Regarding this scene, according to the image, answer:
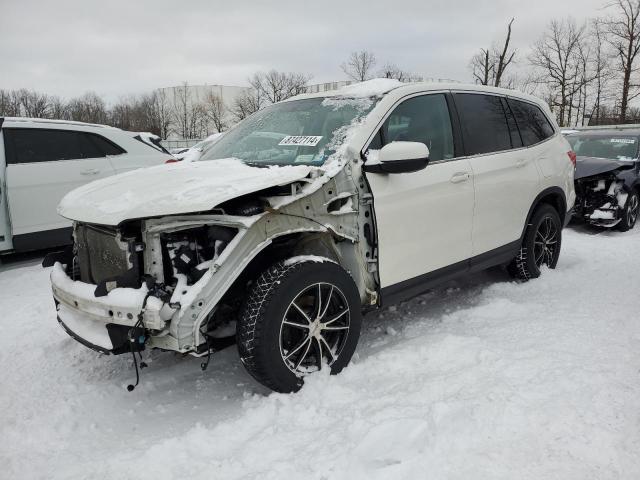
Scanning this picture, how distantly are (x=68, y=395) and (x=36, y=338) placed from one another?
3.54 ft

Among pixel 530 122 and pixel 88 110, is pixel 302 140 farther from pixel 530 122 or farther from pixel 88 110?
pixel 88 110

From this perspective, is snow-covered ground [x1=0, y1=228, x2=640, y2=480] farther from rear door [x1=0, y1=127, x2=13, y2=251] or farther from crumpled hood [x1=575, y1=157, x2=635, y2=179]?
crumpled hood [x1=575, y1=157, x2=635, y2=179]

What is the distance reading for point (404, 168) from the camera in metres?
3.10

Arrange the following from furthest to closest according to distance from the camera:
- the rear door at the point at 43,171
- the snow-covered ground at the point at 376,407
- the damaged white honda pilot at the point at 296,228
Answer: the rear door at the point at 43,171, the damaged white honda pilot at the point at 296,228, the snow-covered ground at the point at 376,407

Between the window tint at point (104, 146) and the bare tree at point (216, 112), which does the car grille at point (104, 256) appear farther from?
the bare tree at point (216, 112)

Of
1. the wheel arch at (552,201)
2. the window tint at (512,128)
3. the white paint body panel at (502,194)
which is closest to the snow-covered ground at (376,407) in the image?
the white paint body panel at (502,194)

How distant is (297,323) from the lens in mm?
2895

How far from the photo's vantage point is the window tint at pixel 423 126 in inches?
135

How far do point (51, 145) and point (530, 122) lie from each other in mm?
5720

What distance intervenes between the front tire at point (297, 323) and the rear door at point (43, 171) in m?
4.47

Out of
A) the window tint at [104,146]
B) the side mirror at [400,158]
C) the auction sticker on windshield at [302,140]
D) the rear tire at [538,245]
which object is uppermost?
the window tint at [104,146]

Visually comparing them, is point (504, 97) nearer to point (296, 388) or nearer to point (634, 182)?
point (296, 388)

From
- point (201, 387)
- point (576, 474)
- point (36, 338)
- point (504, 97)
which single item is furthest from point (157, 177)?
point (504, 97)

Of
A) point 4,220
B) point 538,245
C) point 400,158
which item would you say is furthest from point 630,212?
point 4,220
